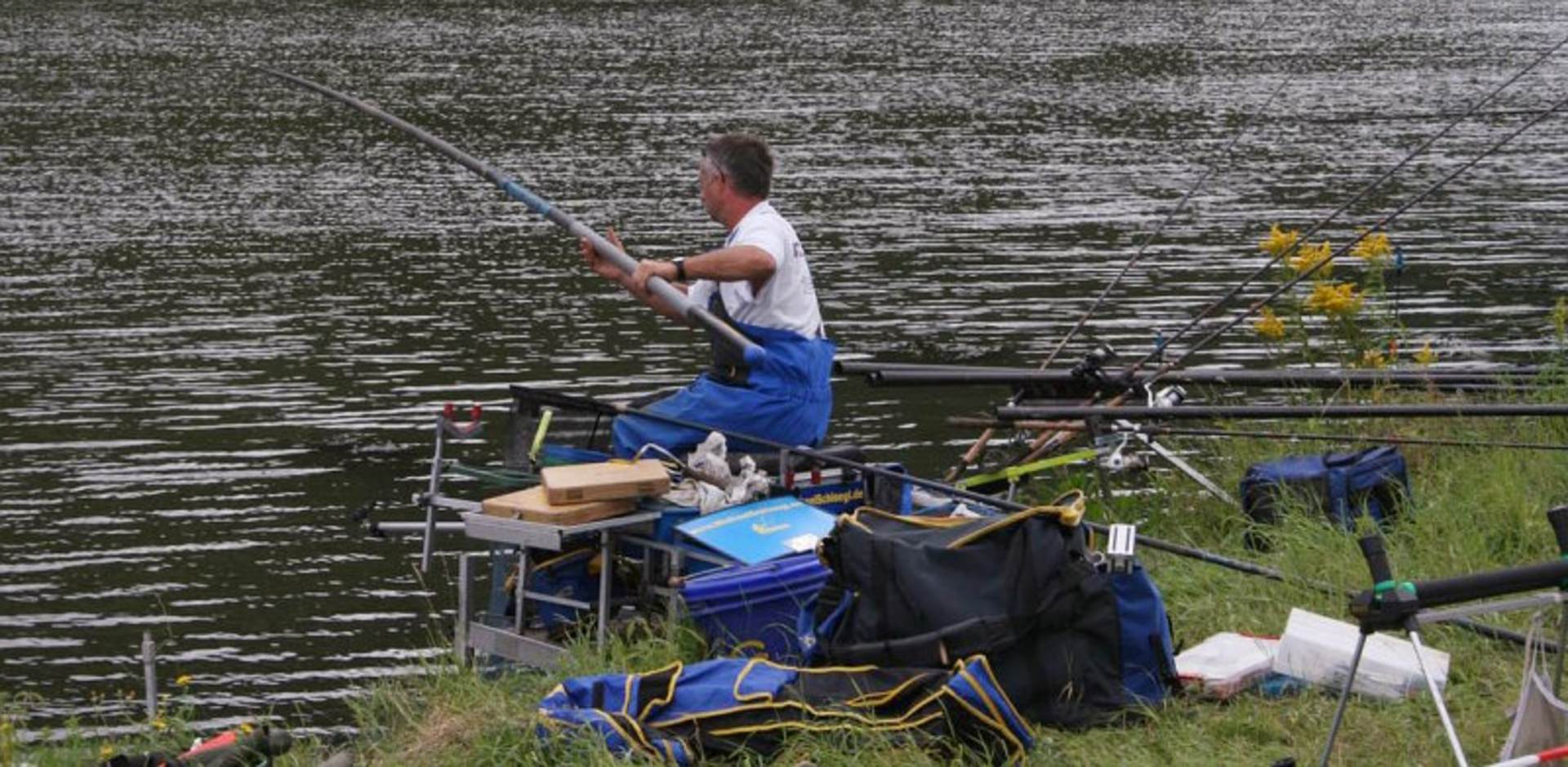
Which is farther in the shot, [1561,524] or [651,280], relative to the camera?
[651,280]

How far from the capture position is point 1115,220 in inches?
795

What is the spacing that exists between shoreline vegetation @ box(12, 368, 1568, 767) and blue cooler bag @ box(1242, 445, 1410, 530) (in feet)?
0.30

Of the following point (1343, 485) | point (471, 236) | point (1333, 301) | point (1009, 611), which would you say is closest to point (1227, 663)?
point (1009, 611)

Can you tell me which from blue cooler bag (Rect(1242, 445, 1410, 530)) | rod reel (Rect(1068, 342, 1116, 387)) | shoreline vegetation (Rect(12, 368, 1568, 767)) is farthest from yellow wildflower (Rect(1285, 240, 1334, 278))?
blue cooler bag (Rect(1242, 445, 1410, 530))

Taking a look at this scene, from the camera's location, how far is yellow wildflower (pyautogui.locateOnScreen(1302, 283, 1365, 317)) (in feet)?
A: 32.3

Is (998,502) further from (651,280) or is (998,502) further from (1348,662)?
(651,280)

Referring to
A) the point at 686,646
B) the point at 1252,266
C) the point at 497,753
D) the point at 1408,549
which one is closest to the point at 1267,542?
the point at 1408,549

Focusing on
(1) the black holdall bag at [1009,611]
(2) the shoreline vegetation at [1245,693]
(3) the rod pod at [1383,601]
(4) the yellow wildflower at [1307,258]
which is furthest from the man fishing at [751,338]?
(3) the rod pod at [1383,601]

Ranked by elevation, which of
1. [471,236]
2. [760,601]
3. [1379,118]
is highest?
[760,601]

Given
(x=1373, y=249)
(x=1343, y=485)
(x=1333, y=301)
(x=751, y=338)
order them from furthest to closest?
(x=1373, y=249) < (x=1333, y=301) < (x=1343, y=485) < (x=751, y=338)

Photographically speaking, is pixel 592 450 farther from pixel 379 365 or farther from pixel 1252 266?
pixel 1252 266

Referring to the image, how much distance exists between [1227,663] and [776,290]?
7.25 feet

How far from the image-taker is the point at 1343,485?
7.96 meters

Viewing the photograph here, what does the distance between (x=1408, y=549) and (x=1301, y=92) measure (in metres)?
24.6
